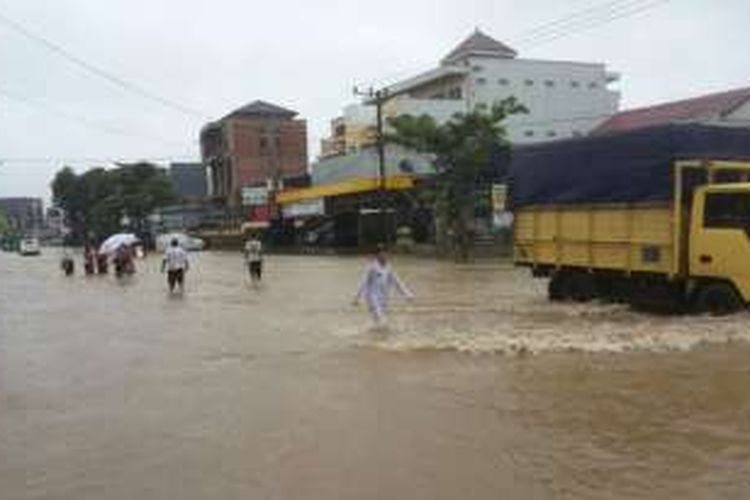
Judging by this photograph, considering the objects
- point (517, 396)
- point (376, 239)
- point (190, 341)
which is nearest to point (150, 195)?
point (376, 239)

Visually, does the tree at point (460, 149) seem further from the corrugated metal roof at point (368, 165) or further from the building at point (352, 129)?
the building at point (352, 129)

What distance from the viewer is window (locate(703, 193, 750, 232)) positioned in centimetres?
2020

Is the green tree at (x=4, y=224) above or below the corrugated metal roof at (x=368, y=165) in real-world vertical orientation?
below

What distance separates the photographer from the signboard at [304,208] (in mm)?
66031

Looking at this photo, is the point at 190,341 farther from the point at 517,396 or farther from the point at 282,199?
the point at 282,199

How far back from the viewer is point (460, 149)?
4872 cm

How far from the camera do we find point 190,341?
2081 centimetres

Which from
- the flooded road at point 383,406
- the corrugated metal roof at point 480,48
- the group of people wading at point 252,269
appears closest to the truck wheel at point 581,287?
the flooded road at point 383,406

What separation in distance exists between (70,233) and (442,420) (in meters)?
121

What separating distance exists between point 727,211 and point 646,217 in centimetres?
169

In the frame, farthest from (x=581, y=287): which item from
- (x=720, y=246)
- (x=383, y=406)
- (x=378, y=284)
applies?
(x=383, y=406)

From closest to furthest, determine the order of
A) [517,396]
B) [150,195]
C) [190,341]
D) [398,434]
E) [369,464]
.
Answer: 1. [369,464]
2. [398,434]
3. [517,396]
4. [190,341]
5. [150,195]

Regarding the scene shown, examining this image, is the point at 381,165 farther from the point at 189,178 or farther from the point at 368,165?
the point at 189,178

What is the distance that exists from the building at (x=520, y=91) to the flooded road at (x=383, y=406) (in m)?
50.0
